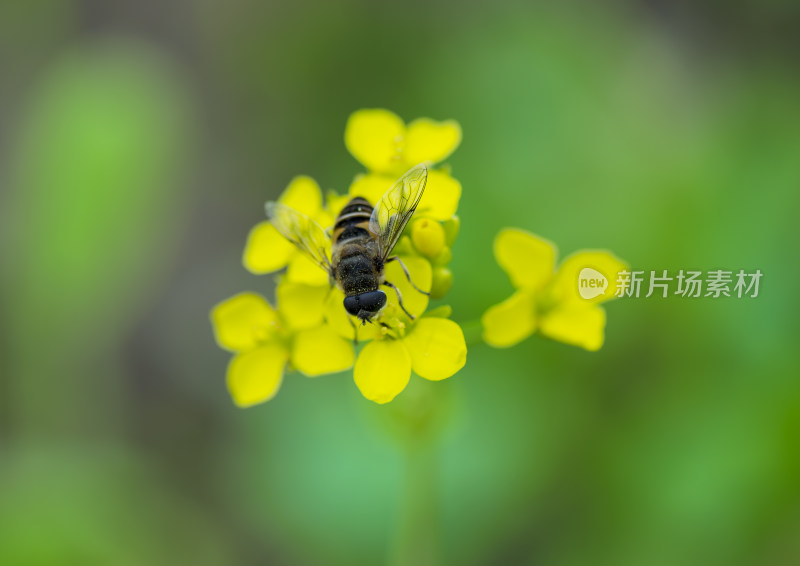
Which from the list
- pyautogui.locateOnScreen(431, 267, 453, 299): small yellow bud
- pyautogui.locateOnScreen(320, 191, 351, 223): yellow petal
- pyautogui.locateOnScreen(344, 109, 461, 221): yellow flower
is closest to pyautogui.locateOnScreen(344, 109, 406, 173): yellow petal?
pyautogui.locateOnScreen(344, 109, 461, 221): yellow flower

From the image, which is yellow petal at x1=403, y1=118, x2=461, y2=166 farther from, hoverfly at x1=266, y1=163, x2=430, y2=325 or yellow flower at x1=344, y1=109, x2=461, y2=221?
hoverfly at x1=266, y1=163, x2=430, y2=325

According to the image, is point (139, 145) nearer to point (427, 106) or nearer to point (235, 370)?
point (427, 106)

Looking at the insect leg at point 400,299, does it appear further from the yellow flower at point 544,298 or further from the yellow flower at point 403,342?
the yellow flower at point 544,298

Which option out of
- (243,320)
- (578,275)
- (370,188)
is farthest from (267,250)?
(578,275)

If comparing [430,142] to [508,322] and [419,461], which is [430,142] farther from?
[419,461]

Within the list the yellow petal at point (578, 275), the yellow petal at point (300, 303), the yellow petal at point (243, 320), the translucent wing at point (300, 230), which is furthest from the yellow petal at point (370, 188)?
the yellow petal at point (578, 275)
